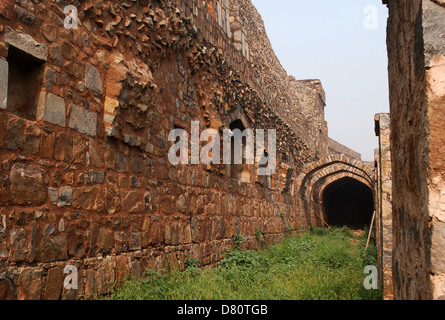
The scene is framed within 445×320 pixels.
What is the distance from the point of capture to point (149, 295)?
4039 millimetres

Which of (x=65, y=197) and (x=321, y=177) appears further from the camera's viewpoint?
(x=321, y=177)

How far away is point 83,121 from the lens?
150 inches

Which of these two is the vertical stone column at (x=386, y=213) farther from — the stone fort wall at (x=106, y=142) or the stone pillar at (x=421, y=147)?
the stone pillar at (x=421, y=147)

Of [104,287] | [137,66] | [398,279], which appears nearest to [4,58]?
[137,66]

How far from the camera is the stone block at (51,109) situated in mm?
3328

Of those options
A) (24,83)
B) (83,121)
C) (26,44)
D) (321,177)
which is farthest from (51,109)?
(321,177)

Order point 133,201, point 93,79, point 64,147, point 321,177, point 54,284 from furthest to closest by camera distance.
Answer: point 321,177 < point 133,201 < point 93,79 < point 64,147 < point 54,284

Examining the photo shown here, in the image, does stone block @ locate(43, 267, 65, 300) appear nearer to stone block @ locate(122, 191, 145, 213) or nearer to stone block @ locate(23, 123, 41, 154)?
stone block @ locate(23, 123, 41, 154)

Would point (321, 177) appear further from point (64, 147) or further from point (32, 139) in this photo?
point (32, 139)

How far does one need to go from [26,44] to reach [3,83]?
1.28ft

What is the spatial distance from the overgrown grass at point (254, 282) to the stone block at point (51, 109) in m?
1.66

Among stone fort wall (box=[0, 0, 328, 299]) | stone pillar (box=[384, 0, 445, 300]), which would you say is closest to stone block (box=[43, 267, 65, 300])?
stone fort wall (box=[0, 0, 328, 299])

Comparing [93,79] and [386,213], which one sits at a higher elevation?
[93,79]

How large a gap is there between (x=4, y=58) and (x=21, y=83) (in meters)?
0.36
